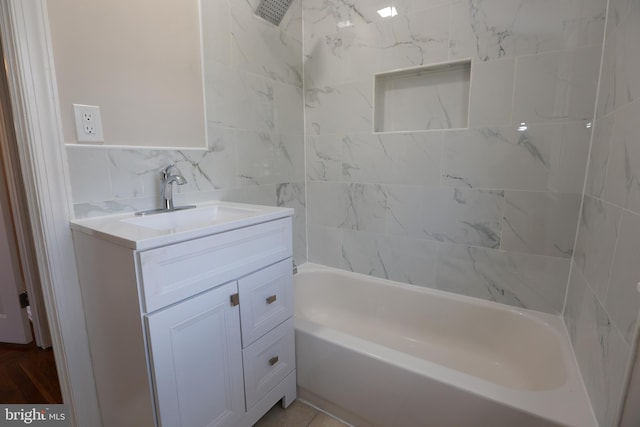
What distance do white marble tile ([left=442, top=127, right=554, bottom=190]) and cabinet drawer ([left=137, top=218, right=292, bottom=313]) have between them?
988 mm

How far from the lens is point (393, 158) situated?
1760 millimetres

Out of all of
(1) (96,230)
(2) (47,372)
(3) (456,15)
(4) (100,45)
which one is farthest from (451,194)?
(2) (47,372)

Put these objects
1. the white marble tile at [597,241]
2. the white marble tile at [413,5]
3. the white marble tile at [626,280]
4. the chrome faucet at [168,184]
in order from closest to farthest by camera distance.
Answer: the white marble tile at [626,280] < the white marble tile at [597,241] < the chrome faucet at [168,184] < the white marble tile at [413,5]

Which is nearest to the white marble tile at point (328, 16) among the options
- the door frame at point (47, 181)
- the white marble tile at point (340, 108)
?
the white marble tile at point (340, 108)

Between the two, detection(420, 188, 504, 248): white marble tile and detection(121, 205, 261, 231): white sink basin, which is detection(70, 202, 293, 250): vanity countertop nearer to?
detection(121, 205, 261, 231): white sink basin

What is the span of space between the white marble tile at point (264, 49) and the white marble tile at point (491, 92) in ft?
3.46

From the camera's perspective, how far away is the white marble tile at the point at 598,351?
2.52 ft

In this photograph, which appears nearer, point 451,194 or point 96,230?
point 96,230

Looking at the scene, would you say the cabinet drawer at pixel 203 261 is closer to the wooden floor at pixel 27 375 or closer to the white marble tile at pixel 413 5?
the wooden floor at pixel 27 375

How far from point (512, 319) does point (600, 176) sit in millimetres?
791

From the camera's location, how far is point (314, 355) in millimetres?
1388

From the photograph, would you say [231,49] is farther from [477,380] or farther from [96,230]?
[477,380]

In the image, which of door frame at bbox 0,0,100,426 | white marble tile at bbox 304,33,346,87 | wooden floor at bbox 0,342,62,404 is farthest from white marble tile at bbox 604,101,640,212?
wooden floor at bbox 0,342,62,404

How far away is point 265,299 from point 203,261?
362 mm
